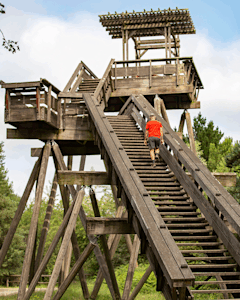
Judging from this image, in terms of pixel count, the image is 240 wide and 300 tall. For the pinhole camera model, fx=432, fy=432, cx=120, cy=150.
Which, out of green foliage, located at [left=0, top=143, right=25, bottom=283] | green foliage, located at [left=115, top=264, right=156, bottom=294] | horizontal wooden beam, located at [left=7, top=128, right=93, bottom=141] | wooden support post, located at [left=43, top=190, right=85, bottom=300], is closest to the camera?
wooden support post, located at [left=43, top=190, right=85, bottom=300]

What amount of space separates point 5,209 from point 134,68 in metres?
18.6

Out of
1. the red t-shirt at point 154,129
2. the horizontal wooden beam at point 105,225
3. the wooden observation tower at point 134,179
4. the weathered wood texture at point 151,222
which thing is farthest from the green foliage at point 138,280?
the horizontal wooden beam at point 105,225

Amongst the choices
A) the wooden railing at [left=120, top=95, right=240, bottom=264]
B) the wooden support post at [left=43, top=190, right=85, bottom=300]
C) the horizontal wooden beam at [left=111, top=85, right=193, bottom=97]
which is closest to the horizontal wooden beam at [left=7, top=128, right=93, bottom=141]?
the horizontal wooden beam at [left=111, top=85, right=193, bottom=97]

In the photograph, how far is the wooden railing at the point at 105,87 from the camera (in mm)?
17328

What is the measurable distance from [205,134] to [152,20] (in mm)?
16984

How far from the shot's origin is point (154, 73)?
1922cm

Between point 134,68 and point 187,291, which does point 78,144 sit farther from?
point 187,291

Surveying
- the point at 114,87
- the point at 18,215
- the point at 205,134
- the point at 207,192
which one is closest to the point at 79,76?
the point at 114,87

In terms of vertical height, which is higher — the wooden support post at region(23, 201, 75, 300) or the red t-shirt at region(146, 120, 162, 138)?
the red t-shirt at region(146, 120, 162, 138)

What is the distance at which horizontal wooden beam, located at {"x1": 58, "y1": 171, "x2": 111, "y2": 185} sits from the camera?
11.1 metres

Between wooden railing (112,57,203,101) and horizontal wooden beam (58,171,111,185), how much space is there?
8580mm

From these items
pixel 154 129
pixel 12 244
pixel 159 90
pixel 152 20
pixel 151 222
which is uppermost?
pixel 152 20

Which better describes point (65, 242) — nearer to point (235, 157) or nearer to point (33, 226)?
point (33, 226)

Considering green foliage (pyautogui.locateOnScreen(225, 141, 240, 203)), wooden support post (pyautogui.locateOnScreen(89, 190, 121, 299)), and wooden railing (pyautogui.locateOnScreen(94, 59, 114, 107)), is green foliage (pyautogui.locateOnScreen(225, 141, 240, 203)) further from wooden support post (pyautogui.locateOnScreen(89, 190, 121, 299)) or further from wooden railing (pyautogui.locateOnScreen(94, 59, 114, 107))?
wooden railing (pyautogui.locateOnScreen(94, 59, 114, 107))
